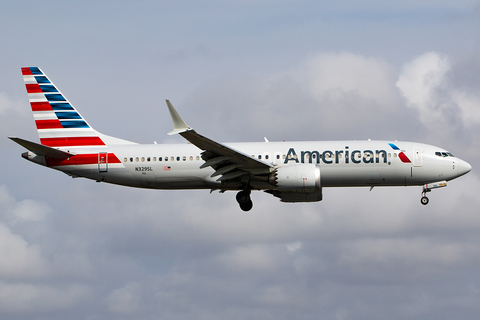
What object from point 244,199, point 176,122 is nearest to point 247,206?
point 244,199

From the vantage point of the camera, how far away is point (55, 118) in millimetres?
44719

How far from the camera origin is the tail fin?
43500 millimetres

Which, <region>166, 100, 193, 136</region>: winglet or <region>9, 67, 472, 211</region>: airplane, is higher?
<region>166, 100, 193, 136</region>: winglet

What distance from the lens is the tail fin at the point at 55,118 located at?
1713 inches

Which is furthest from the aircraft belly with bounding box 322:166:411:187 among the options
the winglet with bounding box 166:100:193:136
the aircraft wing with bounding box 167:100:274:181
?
the winglet with bounding box 166:100:193:136

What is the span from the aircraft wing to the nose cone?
12.3 metres

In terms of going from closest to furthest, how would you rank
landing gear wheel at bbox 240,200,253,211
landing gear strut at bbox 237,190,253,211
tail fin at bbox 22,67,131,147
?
landing gear strut at bbox 237,190,253,211 → landing gear wheel at bbox 240,200,253,211 → tail fin at bbox 22,67,131,147

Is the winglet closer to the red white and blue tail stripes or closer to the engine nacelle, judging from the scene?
the engine nacelle

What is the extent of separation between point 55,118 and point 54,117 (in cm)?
13

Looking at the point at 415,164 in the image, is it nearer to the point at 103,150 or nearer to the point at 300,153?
the point at 300,153

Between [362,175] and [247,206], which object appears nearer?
[362,175]

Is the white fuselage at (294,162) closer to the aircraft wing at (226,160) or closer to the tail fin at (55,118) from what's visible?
the aircraft wing at (226,160)

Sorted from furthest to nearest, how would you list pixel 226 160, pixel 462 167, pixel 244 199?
pixel 244 199
pixel 462 167
pixel 226 160

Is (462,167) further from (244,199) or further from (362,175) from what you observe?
(244,199)
